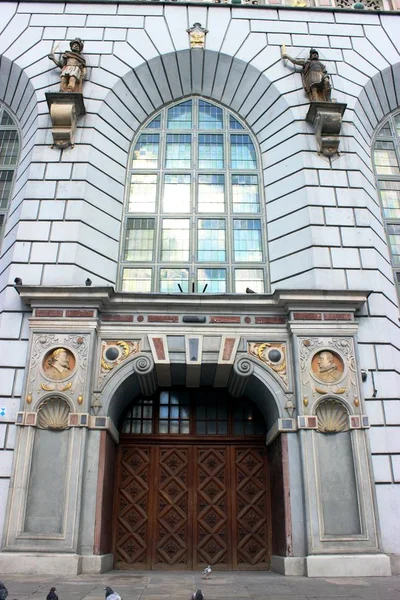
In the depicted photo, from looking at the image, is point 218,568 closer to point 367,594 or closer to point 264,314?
point 367,594

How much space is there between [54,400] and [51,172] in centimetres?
596

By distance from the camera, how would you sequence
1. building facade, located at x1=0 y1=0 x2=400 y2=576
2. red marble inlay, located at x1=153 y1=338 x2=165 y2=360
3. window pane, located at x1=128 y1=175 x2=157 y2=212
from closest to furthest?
building facade, located at x1=0 y1=0 x2=400 y2=576
red marble inlay, located at x1=153 y1=338 x2=165 y2=360
window pane, located at x1=128 y1=175 x2=157 y2=212

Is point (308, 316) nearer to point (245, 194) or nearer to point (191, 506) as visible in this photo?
point (245, 194)

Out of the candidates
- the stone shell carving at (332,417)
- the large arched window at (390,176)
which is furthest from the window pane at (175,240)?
the large arched window at (390,176)

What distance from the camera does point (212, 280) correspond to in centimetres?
1367

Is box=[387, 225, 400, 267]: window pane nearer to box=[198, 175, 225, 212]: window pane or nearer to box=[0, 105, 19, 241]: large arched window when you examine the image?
box=[198, 175, 225, 212]: window pane

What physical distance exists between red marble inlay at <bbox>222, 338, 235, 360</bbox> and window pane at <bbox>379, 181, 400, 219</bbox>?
626 centimetres

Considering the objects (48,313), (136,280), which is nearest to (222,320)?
(136,280)

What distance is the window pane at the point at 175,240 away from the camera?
45.9 feet

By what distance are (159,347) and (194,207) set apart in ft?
15.2

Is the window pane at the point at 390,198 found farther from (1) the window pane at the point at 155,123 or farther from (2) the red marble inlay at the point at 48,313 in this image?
(2) the red marble inlay at the point at 48,313

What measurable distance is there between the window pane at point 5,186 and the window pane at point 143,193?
3.50 meters

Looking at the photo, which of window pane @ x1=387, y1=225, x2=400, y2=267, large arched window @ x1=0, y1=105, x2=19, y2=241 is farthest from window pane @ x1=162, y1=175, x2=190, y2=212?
window pane @ x1=387, y1=225, x2=400, y2=267

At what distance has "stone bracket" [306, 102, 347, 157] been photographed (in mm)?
13836
